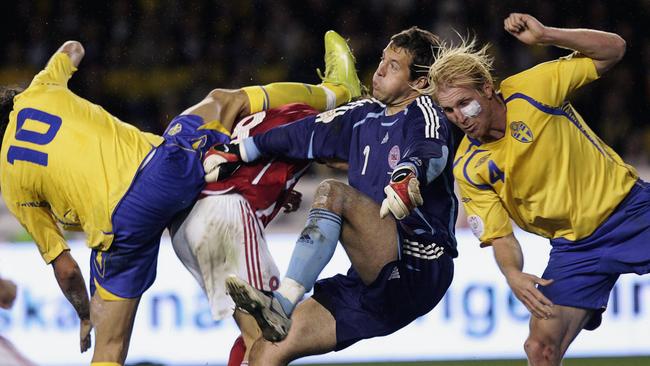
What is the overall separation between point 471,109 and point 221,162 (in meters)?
1.24

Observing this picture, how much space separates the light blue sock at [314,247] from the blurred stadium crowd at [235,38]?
7.08 meters

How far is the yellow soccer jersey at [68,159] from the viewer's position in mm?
5285

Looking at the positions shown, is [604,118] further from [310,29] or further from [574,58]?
[574,58]

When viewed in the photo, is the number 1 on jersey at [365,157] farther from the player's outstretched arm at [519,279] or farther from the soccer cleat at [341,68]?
the soccer cleat at [341,68]

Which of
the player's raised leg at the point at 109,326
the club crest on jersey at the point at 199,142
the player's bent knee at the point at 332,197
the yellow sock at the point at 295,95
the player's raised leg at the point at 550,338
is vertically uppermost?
the yellow sock at the point at 295,95

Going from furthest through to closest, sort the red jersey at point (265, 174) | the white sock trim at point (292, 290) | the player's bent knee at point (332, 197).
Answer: the red jersey at point (265, 174) → the player's bent knee at point (332, 197) → the white sock trim at point (292, 290)

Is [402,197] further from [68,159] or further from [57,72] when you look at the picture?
[57,72]

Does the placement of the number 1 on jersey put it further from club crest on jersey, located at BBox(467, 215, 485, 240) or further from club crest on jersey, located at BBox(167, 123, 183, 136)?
club crest on jersey, located at BBox(167, 123, 183, 136)

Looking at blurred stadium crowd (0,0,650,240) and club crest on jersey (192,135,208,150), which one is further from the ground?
blurred stadium crowd (0,0,650,240)

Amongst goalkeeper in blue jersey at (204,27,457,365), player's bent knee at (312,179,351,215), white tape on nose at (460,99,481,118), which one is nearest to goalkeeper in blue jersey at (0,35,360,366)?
goalkeeper in blue jersey at (204,27,457,365)

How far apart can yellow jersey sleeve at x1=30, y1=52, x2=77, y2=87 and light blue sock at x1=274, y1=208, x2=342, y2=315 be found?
173 centimetres

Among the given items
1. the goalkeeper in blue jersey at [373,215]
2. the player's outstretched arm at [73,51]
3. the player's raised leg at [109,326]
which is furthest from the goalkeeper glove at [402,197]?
the player's outstretched arm at [73,51]

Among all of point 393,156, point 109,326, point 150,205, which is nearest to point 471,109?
point 393,156

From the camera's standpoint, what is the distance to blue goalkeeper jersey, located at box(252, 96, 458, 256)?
4.86m
